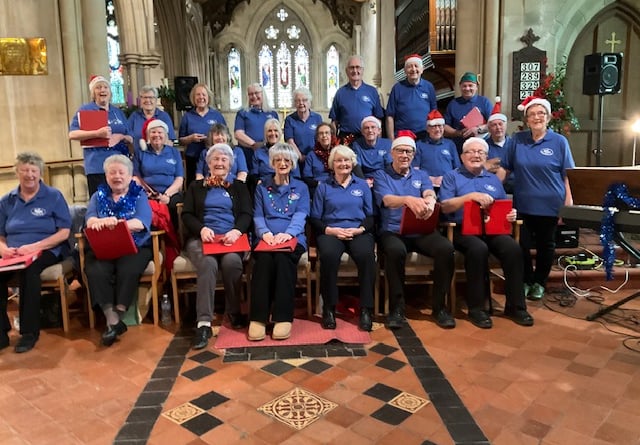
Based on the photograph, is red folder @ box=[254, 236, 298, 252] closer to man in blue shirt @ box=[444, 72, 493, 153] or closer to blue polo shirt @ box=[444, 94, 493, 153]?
man in blue shirt @ box=[444, 72, 493, 153]

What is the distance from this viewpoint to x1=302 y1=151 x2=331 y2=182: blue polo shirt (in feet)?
15.6

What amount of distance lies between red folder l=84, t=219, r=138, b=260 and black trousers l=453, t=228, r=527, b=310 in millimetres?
2461

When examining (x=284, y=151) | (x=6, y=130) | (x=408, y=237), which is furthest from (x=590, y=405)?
(x=6, y=130)

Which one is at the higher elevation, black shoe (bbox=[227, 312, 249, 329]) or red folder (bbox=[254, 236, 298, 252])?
red folder (bbox=[254, 236, 298, 252])

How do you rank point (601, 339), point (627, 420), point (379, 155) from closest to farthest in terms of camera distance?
point (627, 420), point (601, 339), point (379, 155)

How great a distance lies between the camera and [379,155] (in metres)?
4.84

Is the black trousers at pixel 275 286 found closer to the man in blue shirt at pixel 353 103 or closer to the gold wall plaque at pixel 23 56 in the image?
the man in blue shirt at pixel 353 103

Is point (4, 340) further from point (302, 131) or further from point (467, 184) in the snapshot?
point (467, 184)

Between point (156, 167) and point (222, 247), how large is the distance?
46.5 inches

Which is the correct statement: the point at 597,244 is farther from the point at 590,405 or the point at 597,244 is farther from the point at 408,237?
the point at 590,405

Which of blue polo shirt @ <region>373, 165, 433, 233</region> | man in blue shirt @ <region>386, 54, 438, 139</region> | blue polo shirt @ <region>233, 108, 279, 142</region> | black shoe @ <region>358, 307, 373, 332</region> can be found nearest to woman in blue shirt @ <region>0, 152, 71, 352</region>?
blue polo shirt @ <region>233, 108, 279, 142</region>

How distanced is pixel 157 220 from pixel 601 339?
10.9 feet

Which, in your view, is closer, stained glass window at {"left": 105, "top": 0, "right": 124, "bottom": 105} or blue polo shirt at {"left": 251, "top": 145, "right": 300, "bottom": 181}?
blue polo shirt at {"left": 251, "top": 145, "right": 300, "bottom": 181}

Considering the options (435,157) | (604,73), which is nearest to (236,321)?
(435,157)
